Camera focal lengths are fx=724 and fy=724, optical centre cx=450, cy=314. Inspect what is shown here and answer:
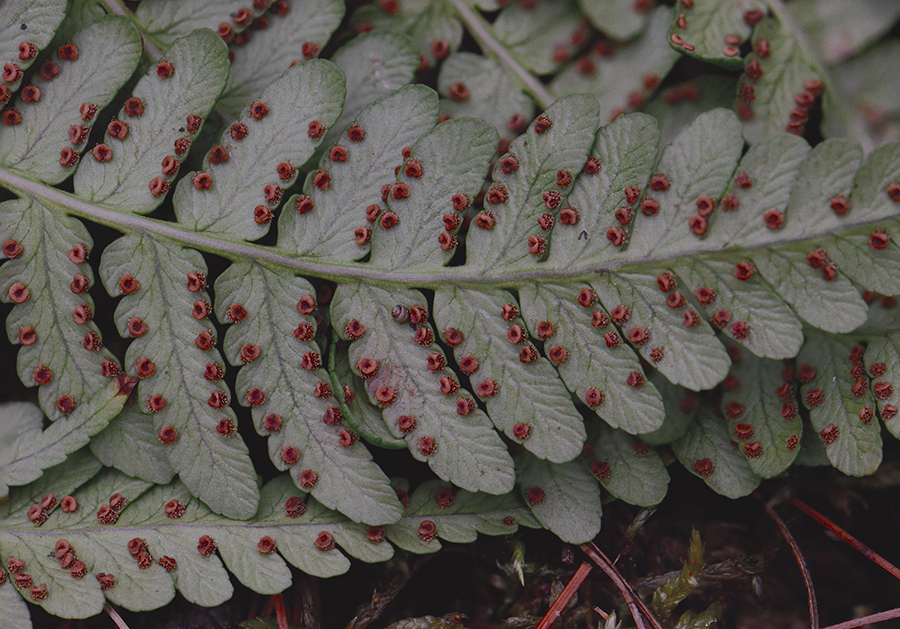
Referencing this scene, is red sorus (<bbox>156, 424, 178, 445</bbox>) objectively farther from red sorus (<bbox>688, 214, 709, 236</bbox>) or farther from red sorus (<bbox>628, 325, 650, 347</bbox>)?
red sorus (<bbox>688, 214, 709, 236</bbox>)

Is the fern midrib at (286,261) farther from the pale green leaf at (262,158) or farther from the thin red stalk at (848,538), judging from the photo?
the thin red stalk at (848,538)

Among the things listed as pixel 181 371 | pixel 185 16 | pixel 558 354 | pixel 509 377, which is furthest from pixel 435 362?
pixel 185 16

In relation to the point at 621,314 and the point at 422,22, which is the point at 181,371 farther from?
the point at 422,22

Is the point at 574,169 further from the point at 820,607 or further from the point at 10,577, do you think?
the point at 10,577

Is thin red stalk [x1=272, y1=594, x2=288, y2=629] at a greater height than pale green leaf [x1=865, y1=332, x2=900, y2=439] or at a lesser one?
lesser

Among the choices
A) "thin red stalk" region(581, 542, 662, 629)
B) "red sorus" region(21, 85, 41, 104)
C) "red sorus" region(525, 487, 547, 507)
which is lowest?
"thin red stalk" region(581, 542, 662, 629)

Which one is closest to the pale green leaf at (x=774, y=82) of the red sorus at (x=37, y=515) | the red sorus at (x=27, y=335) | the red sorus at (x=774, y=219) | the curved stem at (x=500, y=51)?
the red sorus at (x=774, y=219)

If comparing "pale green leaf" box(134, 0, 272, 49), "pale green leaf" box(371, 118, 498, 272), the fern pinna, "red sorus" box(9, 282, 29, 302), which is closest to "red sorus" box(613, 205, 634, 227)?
the fern pinna
